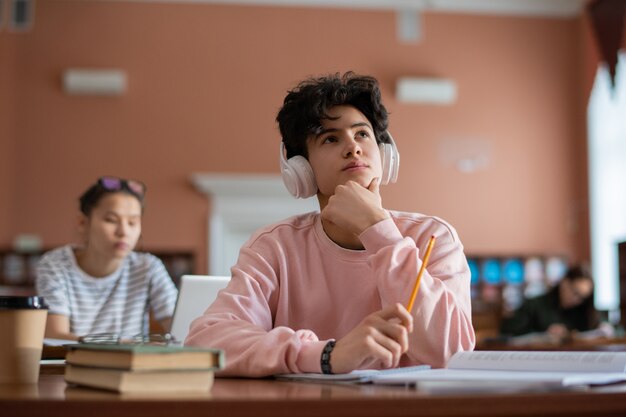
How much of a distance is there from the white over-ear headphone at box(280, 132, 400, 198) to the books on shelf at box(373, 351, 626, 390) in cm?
66

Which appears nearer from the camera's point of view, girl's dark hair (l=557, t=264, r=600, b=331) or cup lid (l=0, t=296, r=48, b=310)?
cup lid (l=0, t=296, r=48, b=310)

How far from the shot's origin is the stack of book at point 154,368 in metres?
1.01

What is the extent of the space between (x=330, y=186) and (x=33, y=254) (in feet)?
19.4

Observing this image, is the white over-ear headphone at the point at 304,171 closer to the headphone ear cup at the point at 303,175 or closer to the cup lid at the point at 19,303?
the headphone ear cup at the point at 303,175

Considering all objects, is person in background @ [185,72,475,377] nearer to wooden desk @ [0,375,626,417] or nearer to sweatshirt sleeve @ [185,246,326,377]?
sweatshirt sleeve @ [185,246,326,377]

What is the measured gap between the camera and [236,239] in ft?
24.9

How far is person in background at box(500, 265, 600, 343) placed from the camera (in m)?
5.95

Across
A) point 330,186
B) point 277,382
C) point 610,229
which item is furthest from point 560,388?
point 610,229

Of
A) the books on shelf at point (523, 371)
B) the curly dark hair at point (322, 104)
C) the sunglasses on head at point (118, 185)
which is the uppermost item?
the curly dark hair at point (322, 104)

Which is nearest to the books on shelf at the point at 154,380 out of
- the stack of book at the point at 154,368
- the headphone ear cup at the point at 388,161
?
the stack of book at the point at 154,368

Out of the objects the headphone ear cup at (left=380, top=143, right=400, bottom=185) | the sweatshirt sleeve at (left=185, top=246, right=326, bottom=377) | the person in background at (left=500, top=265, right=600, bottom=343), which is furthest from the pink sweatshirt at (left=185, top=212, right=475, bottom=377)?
the person in background at (left=500, top=265, right=600, bottom=343)

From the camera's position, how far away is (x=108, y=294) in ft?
10.00

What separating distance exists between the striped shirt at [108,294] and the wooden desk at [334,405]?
2.00 m

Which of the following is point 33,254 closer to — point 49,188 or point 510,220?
point 49,188
